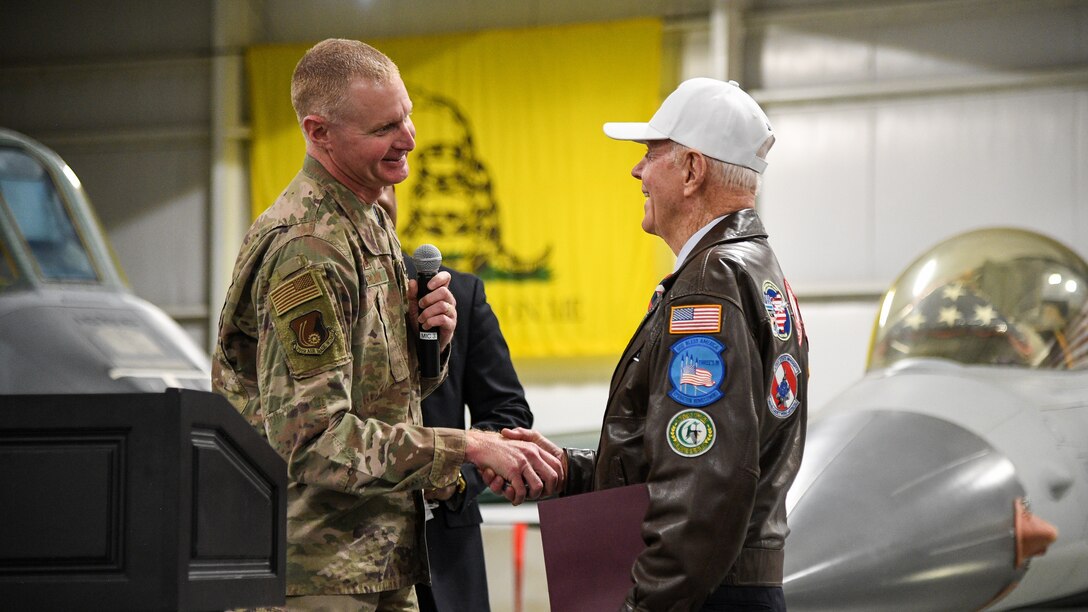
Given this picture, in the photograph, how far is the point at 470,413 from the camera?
3.75 meters

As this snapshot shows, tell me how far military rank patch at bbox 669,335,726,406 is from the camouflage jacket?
519 millimetres

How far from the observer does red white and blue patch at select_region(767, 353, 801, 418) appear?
232cm

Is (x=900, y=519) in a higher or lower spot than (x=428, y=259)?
lower

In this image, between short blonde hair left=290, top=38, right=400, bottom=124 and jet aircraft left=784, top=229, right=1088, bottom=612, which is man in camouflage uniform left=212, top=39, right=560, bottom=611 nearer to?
short blonde hair left=290, top=38, right=400, bottom=124

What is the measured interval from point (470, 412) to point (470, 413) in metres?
0.06

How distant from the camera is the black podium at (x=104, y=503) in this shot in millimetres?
2027

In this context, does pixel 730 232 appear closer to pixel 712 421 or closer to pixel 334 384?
pixel 712 421

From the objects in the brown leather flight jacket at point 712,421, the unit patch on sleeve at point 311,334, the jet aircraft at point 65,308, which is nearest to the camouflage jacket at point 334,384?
the unit patch on sleeve at point 311,334

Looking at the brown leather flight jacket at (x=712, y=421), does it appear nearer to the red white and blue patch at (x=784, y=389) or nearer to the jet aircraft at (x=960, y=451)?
the red white and blue patch at (x=784, y=389)

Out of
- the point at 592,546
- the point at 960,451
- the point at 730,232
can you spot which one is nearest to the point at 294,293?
the point at 592,546

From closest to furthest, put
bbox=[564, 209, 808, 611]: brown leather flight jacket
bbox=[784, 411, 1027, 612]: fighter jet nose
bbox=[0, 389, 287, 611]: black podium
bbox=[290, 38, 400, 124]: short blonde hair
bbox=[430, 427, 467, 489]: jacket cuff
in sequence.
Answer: bbox=[0, 389, 287, 611]: black podium → bbox=[564, 209, 808, 611]: brown leather flight jacket → bbox=[430, 427, 467, 489]: jacket cuff → bbox=[290, 38, 400, 124]: short blonde hair → bbox=[784, 411, 1027, 612]: fighter jet nose

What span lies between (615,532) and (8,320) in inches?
178

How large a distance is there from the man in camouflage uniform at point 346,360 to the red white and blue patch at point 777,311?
2.07 ft

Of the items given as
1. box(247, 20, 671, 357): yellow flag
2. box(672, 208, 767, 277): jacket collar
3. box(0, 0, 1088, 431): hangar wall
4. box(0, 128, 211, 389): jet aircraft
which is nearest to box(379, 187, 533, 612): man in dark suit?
box(672, 208, 767, 277): jacket collar
